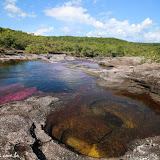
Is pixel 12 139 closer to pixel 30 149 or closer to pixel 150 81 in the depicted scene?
pixel 30 149

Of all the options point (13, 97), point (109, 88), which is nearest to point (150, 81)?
point (109, 88)

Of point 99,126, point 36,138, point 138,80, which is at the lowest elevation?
point 99,126

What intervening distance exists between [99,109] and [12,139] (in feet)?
25.0

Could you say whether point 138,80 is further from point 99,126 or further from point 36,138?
point 36,138

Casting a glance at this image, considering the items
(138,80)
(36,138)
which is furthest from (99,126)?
(138,80)

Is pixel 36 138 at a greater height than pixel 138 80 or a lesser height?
lesser

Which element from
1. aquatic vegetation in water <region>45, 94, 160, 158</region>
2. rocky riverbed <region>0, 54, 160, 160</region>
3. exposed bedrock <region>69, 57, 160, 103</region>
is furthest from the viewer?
exposed bedrock <region>69, 57, 160, 103</region>

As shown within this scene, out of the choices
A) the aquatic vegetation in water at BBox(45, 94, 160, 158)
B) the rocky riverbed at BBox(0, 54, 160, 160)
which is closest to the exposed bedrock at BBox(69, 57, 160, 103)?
the rocky riverbed at BBox(0, 54, 160, 160)

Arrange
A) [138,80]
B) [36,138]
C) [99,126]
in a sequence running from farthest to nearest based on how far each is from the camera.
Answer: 1. [138,80]
2. [99,126]
3. [36,138]

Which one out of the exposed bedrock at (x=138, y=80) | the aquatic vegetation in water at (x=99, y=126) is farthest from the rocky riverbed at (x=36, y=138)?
the aquatic vegetation in water at (x=99, y=126)

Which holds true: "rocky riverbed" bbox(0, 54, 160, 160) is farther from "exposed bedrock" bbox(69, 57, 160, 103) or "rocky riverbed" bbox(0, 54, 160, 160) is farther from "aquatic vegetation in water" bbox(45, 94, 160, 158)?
"aquatic vegetation in water" bbox(45, 94, 160, 158)

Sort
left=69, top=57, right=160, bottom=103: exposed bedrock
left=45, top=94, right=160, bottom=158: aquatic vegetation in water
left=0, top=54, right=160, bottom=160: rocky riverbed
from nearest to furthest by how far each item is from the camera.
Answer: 1. left=0, top=54, right=160, bottom=160: rocky riverbed
2. left=45, top=94, right=160, bottom=158: aquatic vegetation in water
3. left=69, top=57, right=160, bottom=103: exposed bedrock

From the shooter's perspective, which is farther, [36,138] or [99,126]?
[99,126]

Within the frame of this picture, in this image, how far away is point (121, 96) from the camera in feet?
46.8
